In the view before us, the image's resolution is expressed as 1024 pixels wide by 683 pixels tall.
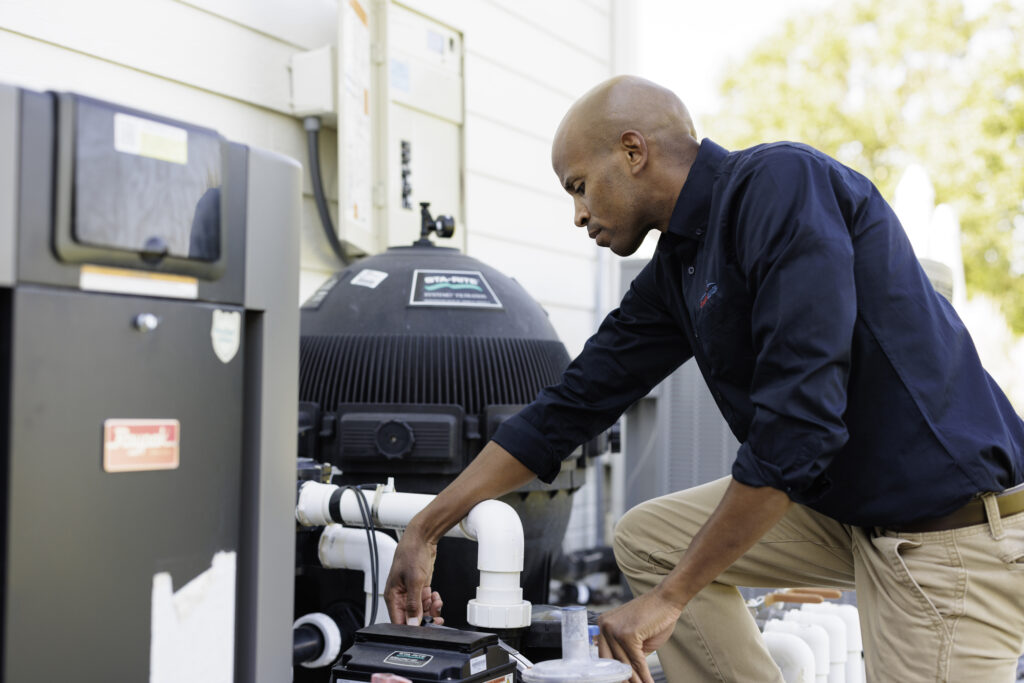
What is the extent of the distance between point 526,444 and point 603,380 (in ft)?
0.85

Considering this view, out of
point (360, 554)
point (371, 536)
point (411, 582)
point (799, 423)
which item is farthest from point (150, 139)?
point (360, 554)

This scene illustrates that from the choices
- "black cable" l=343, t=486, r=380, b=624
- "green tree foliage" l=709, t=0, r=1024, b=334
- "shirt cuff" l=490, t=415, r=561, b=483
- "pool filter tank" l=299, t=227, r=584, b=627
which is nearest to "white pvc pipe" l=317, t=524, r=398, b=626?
"black cable" l=343, t=486, r=380, b=624

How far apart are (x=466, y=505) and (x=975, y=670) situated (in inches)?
44.6

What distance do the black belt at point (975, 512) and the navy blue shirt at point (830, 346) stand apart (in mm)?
26

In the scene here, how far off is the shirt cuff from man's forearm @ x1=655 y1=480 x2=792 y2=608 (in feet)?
2.13

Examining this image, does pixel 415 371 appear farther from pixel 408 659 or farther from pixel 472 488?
pixel 408 659

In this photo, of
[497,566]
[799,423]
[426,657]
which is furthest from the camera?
[497,566]

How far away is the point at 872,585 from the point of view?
238 centimetres

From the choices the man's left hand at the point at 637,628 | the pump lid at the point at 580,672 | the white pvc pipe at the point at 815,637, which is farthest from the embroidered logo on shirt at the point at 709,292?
the white pvc pipe at the point at 815,637

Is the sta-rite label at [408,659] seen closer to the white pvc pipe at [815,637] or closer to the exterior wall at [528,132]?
the white pvc pipe at [815,637]

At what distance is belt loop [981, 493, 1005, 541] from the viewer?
2.17 meters

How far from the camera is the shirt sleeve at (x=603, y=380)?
8.78 feet

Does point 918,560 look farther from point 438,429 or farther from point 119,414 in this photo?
point 119,414

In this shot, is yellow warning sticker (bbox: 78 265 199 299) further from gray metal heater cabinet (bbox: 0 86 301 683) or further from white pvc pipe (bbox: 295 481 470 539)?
white pvc pipe (bbox: 295 481 470 539)
